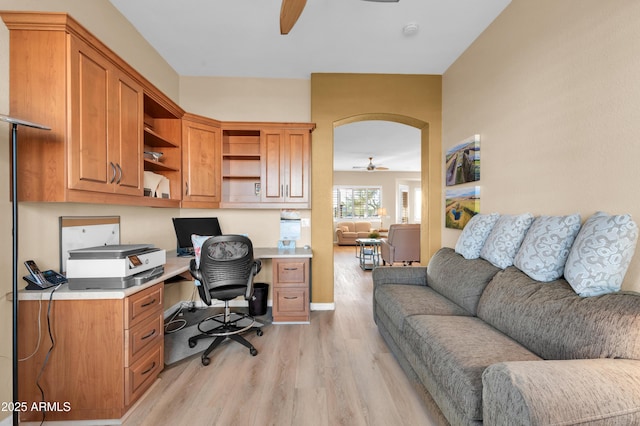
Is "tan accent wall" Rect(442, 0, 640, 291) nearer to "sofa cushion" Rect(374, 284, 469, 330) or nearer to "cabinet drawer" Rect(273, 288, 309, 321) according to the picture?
"sofa cushion" Rect(374, 284, 469, 330)

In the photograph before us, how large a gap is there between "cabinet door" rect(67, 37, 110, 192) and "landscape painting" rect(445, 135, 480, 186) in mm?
3214

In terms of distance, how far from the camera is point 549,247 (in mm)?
1657

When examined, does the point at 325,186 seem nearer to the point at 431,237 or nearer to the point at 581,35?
the point at 431,237

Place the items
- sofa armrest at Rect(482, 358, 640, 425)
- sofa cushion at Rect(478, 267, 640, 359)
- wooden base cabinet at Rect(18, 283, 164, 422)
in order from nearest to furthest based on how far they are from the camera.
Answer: sofa armrest at Rect(482, 358, 640, 425) < sofa cushion at Rect(478, 267, 640, 359) < wooden base cabinet at Rect(18, 283, 164, 422)

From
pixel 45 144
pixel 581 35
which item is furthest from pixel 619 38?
pixel 45 144

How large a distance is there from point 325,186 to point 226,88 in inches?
73.0

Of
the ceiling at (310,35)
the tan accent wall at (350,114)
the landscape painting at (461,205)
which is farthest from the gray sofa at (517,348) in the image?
the ceiling at (310,35)

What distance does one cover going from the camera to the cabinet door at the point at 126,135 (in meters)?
1.97

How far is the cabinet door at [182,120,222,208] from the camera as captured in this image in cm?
308

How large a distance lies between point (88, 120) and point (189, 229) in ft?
5.30

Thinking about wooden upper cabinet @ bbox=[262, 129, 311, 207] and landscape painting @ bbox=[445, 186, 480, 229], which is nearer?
landscape painting @ bbox=[445, 186, 480, 229]

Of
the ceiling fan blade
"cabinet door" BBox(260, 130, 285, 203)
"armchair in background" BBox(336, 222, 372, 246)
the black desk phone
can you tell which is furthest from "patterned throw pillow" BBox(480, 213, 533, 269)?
"armchair in background" BBox(336, 222, 372, 246)

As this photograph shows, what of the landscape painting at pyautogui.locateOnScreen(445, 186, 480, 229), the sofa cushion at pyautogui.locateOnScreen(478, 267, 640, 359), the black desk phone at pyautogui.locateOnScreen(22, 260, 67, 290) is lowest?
the sofa cushion at pyautogui.locateOnScreen(478, 267, 640, 359)

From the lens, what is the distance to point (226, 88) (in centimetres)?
358
